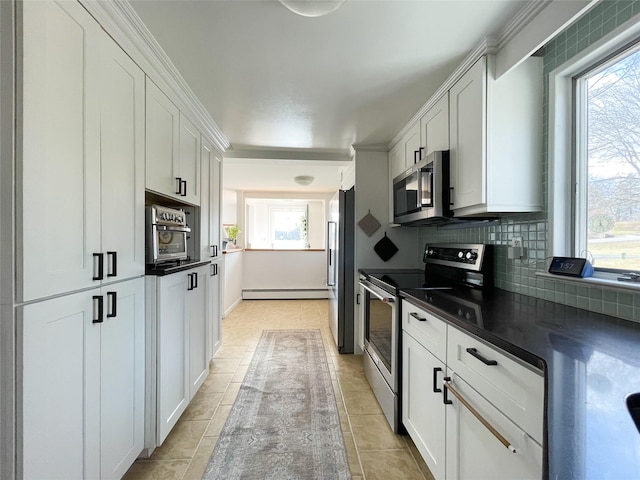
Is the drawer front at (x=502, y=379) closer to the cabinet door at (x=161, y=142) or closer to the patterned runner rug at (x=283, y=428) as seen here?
the patterned runner rug at (x=283, y=428)

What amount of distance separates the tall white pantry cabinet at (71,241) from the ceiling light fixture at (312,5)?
2.40 ft

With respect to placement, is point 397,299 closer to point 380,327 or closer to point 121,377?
point 380,327

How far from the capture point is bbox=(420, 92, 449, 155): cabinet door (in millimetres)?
1842

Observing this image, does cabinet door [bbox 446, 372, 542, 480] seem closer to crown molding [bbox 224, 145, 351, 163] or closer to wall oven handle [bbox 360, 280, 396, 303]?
wall oven handle [bbox 360, 280, 396, 303]

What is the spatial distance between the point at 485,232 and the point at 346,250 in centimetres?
137

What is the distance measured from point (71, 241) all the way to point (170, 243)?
0.88 m

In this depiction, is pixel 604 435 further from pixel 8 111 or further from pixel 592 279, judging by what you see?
pixel 8 111

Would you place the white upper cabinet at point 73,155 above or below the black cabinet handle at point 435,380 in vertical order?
above

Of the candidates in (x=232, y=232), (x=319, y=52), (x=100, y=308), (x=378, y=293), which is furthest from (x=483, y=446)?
(x=232, y=232)

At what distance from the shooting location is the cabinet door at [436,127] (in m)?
1.84

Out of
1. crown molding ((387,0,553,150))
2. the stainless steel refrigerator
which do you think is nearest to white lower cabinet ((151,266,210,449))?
the stainless steel refrigerator

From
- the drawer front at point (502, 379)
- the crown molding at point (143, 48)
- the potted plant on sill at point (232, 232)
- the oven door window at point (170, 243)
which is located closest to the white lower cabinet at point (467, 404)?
the drawer front at point (502, 379)

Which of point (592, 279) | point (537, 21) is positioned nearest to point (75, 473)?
point (592, 279)

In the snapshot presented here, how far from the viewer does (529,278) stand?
5.10ft
